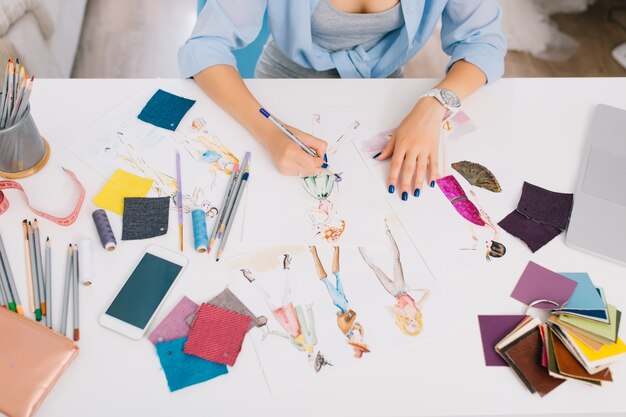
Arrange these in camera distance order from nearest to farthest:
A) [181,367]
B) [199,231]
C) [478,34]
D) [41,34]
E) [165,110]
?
[181,367] < [199,231] < [165,110] < [478,34] < [41,34]

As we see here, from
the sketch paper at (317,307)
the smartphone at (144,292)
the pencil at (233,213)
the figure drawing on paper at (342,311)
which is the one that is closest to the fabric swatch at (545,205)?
the sketch paper at (317,307)

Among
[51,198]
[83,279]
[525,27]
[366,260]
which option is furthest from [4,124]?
[525,27]

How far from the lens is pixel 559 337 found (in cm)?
70

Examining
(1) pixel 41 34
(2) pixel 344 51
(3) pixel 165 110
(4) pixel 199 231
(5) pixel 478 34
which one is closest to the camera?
(4) pixel 199 231

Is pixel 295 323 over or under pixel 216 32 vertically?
under

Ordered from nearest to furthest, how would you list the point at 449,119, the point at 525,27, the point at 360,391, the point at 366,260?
1. the point at 360,391
2. the point at 366,260
3. the point at 449,119
4. the point at 525,27

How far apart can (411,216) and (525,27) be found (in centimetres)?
177

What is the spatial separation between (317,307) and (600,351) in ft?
1.23

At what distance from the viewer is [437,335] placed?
0.71m

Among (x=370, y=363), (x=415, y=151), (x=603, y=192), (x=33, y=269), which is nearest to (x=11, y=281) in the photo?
(x=33, y=269)

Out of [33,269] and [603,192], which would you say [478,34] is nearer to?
[603,192]

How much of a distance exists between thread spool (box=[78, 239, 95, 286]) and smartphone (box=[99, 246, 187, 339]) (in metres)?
0.05

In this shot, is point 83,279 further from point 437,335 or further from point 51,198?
point 437,335

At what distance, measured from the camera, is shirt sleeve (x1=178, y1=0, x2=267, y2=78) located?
95 centimetres
